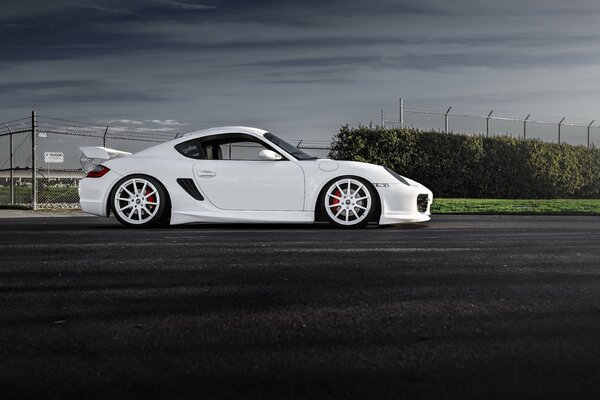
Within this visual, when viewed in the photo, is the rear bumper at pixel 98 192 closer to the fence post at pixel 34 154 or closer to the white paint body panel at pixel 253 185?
the white paint body panel at pixel 253 185

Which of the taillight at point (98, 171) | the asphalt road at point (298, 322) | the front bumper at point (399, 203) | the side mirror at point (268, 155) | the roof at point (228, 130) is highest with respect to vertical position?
the roof at point (228, 130)

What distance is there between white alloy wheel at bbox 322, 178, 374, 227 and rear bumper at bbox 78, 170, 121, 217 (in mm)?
2829

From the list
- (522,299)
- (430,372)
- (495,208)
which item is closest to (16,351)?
(430,372)

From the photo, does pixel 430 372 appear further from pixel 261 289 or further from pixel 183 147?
pixel 183 147

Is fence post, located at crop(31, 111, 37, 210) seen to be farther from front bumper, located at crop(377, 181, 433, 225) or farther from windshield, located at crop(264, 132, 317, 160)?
front bumper, located at crop(377, 181, 433, 225)

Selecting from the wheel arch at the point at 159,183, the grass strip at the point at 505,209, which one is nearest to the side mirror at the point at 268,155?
the wheel arch at the point at 159,183

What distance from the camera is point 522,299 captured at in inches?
186

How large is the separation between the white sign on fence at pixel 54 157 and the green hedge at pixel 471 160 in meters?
9.15

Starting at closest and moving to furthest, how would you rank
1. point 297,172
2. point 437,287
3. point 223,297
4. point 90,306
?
point 90,306 < point 223,297 < point 437,287 < point 297,172

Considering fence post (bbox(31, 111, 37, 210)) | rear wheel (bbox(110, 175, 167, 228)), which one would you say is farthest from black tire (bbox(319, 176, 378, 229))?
fence post (bbox(31, 111, 37, 210))

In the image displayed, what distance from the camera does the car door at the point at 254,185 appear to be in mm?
9891

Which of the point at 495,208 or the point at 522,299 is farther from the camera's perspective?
the point at 495,208

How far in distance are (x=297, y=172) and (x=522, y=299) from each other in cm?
542

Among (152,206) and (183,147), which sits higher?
(183,147)
